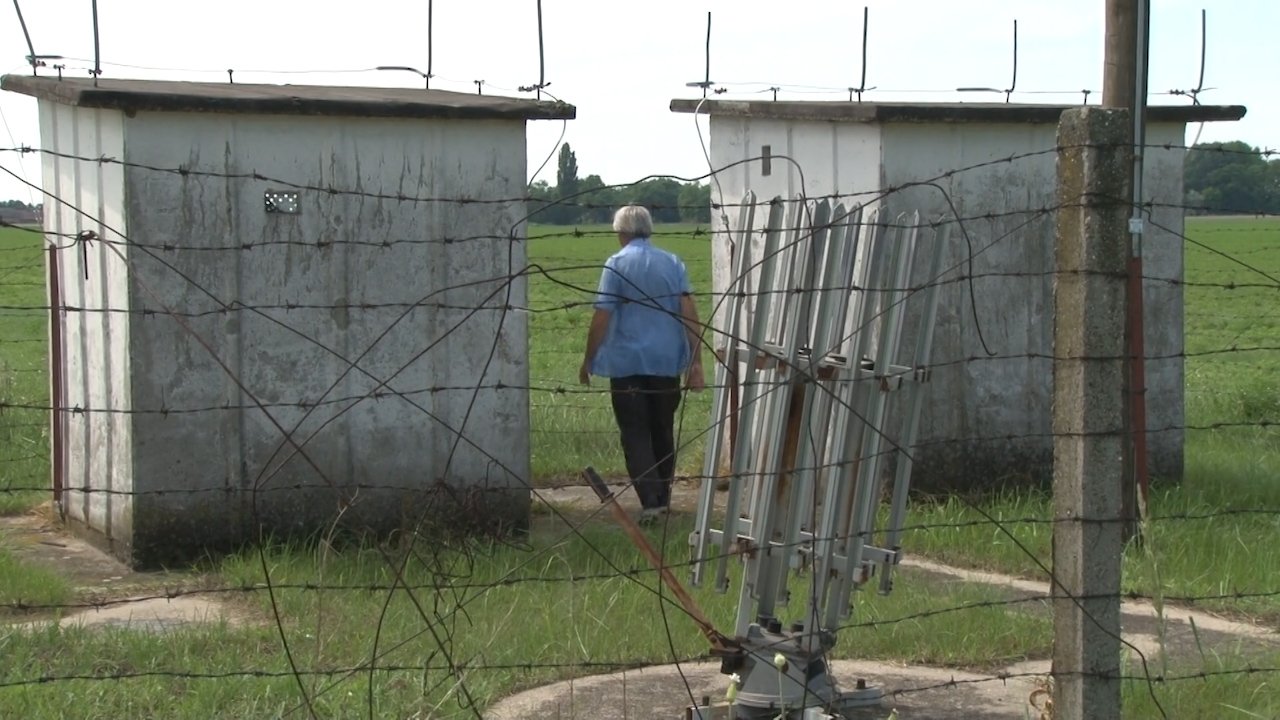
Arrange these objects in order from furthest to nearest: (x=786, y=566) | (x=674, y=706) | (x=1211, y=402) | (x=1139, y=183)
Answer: (x=1211, y=402)
(x=1139, y=183)
(x=674, y=706)
(x=786, y=566)

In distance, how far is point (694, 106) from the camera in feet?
38.2

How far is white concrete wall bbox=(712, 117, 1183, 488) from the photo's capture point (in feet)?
32.4

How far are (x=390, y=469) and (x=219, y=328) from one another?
111cm

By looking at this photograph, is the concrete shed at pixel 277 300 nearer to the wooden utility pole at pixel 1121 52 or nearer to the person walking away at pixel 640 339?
the person walking away at pixel 640 339

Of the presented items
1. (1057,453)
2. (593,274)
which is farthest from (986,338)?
(593,274)

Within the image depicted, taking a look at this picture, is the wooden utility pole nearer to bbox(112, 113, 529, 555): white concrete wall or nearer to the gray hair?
the gray hair

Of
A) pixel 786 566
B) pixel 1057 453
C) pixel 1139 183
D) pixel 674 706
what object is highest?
→ pixel 1139 183

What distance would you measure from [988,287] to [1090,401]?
5.72 m

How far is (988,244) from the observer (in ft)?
31.9

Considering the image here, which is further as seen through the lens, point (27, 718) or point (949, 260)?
point (949, 260)

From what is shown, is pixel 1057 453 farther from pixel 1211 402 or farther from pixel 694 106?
pixel 1211 402

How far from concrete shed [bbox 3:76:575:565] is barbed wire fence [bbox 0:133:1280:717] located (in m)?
0.04

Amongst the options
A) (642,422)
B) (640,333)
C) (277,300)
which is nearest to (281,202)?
(277,300)

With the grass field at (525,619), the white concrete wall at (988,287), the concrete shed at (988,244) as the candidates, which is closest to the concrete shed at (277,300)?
the grass field at (525,619)
